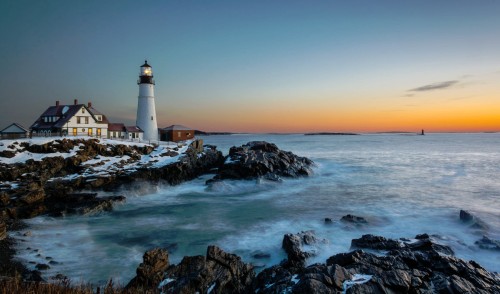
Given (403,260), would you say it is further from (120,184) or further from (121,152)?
(121,152)

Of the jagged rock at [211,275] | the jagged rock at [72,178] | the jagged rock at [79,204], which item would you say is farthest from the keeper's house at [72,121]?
the jagged rock at [211,275]

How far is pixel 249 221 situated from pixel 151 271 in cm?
971

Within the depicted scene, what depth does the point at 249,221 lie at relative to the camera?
18.5 metres

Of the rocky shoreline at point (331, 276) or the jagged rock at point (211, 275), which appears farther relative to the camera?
the jagged rock at point (211, 275)

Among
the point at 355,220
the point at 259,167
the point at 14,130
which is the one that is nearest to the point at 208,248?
the point at 355,220

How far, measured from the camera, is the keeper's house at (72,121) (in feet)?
121

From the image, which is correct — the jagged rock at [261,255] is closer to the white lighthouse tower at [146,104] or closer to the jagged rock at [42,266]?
the jagged rock at [42,266]

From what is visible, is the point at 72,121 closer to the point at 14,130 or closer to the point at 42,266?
the point at 14,130

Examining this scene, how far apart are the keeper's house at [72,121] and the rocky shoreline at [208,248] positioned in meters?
8.47

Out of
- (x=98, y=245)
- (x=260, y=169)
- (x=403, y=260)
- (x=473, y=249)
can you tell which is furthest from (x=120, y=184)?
(x=473, y=249)

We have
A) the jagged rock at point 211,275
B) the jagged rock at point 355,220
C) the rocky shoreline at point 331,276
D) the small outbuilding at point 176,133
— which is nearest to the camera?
the rocky shoreline at point 331,276

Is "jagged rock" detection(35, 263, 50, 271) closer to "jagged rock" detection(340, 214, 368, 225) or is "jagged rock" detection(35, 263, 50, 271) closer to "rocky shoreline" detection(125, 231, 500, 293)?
"rocky shoreline" detection(125, 231, 500, 293)

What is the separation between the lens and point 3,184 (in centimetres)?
2000

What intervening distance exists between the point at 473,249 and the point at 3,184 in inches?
1059
